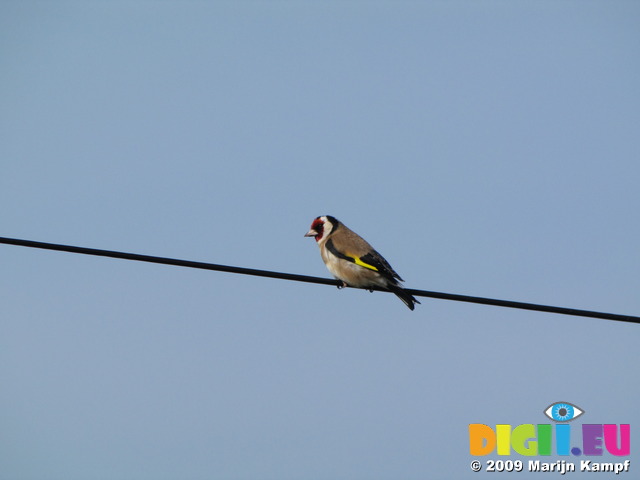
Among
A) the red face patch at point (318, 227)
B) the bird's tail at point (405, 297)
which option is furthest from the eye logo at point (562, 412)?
the red face patch at point (318, 227)

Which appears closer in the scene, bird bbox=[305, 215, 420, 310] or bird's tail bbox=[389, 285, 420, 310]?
bird's tail bbox=[389, 285, 420, 310]

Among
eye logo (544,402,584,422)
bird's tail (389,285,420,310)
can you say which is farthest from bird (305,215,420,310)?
eye logo (544,402,584,422)

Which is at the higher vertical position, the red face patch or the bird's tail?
the red face patch

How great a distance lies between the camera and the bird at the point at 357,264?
11.9m

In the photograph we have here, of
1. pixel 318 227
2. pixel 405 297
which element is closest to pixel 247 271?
pixel 405 297

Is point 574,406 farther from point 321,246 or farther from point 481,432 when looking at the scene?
point 321,246

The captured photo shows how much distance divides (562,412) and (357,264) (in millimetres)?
3769

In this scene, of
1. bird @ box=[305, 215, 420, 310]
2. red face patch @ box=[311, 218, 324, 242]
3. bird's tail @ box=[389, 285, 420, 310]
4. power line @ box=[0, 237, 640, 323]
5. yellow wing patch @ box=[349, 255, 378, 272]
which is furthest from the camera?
red face patch @ box=[311, 218, 324, 242]

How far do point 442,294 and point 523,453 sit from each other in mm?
4542

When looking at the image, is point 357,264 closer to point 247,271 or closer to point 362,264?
point 362,264

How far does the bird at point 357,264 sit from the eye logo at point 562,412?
309cm

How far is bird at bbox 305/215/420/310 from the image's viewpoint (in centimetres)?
1193

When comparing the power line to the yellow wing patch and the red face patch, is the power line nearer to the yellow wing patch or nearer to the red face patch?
the yellow wing patch


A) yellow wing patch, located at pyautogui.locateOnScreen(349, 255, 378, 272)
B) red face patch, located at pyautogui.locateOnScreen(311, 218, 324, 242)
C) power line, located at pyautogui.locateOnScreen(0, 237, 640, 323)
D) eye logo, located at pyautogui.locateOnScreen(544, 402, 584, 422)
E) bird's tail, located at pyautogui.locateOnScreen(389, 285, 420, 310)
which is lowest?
power line, located at pyautogui.locateOnScreen(0, 237, 640, 323)
